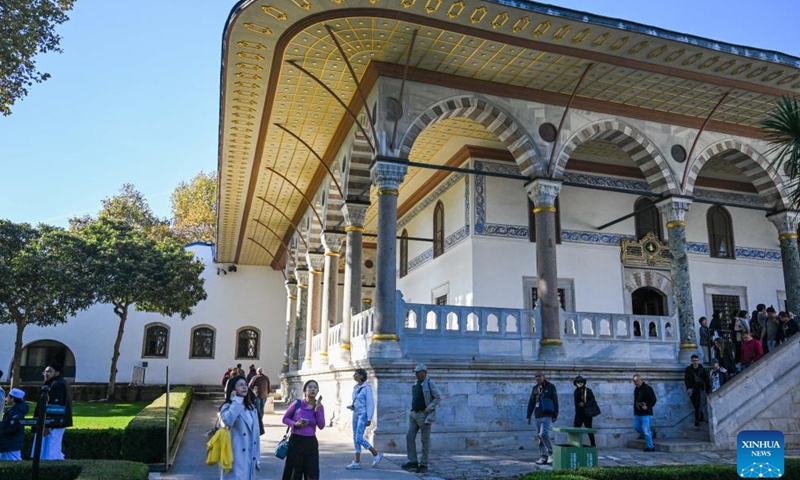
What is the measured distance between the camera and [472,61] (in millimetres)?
9359

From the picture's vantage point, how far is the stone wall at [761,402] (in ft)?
29.1

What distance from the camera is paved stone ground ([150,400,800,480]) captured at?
6668mm

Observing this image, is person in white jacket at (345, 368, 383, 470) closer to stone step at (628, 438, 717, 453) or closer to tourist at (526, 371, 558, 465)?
tourist at (526, 371, 558, 465)

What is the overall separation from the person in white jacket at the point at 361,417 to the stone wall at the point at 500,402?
0.87m

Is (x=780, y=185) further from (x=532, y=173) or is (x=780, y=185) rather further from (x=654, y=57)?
(x=532, y=173)

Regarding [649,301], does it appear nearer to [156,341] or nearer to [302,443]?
[302,443]

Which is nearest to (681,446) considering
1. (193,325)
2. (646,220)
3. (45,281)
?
(646,220)

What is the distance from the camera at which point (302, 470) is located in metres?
4.83

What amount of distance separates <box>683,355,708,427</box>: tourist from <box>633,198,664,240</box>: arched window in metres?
4.46

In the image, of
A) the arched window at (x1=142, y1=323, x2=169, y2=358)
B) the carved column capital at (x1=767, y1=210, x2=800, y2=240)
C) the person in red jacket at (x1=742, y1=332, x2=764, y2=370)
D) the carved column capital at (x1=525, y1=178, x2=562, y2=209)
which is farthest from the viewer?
the arched window at (x1=142, y1=323, x2=169, y2=358)

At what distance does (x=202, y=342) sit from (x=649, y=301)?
14928 millimetres

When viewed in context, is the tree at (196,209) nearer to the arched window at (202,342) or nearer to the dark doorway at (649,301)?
the arched window at (202,342)

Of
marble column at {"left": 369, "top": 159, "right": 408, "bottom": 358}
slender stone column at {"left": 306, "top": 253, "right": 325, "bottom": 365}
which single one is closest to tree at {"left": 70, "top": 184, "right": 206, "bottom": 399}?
slender stone column at {"left": 306, "top": 253, "right": 325, "bottom": 365}

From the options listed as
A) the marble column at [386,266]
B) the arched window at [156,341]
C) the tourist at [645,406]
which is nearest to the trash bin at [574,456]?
the marble column at [386,266]
